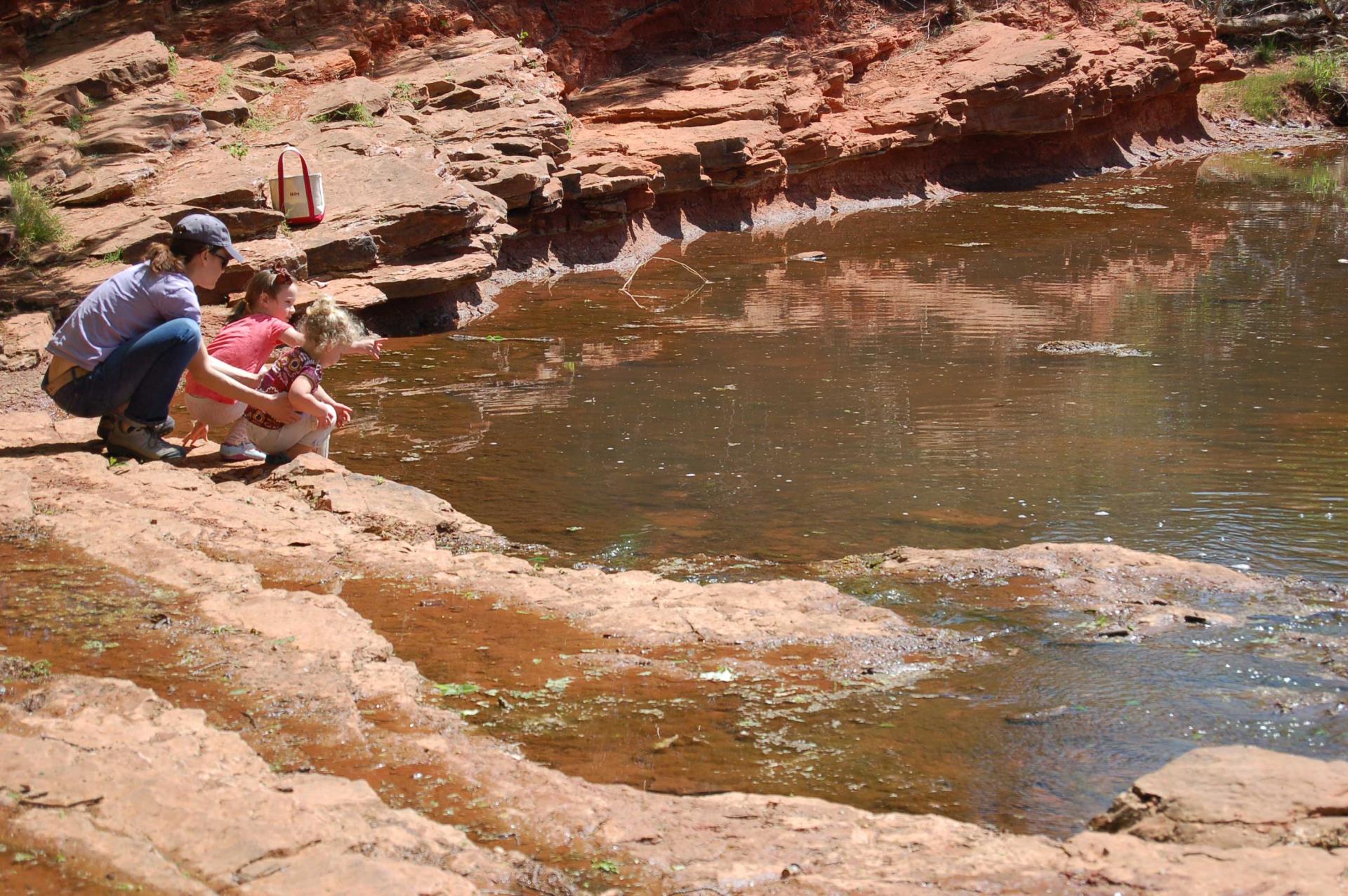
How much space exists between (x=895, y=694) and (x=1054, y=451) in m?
3.36

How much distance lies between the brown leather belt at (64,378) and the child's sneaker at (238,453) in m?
0.78

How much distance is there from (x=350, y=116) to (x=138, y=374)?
25.9ft

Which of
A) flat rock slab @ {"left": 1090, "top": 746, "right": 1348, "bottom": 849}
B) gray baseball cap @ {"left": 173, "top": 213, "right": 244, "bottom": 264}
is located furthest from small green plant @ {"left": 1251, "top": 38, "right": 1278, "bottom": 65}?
flat rock slab @ {"left": 1090, "top": 746, "right": 1348, "bottom": 849}

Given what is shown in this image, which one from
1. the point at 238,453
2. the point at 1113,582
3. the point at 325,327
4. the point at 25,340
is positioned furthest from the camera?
the point at 25,340

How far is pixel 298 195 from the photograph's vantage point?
1080 centimetres

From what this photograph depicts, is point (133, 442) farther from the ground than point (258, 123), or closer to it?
closer to it

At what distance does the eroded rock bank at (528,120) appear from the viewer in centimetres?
1096

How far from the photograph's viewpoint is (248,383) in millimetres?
6156

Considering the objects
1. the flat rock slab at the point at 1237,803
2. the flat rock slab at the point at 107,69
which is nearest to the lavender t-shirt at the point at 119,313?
the flat rock slab at the point at 1237,803

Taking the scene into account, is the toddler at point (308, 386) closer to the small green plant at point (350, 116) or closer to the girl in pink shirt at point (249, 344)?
the girl in pink shirt at point (249, 344)

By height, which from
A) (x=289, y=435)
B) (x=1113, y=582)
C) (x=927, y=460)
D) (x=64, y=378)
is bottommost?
(x=927, y=460)

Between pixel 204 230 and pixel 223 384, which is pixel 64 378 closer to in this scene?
pixel 223 384

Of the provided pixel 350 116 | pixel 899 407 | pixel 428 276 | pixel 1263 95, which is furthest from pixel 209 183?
pixel 1263 95

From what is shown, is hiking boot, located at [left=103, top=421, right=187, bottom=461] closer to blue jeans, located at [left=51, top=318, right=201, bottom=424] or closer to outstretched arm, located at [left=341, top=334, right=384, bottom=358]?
blue jeans, located at [left=51, top=318, right=201, bottom=424]
